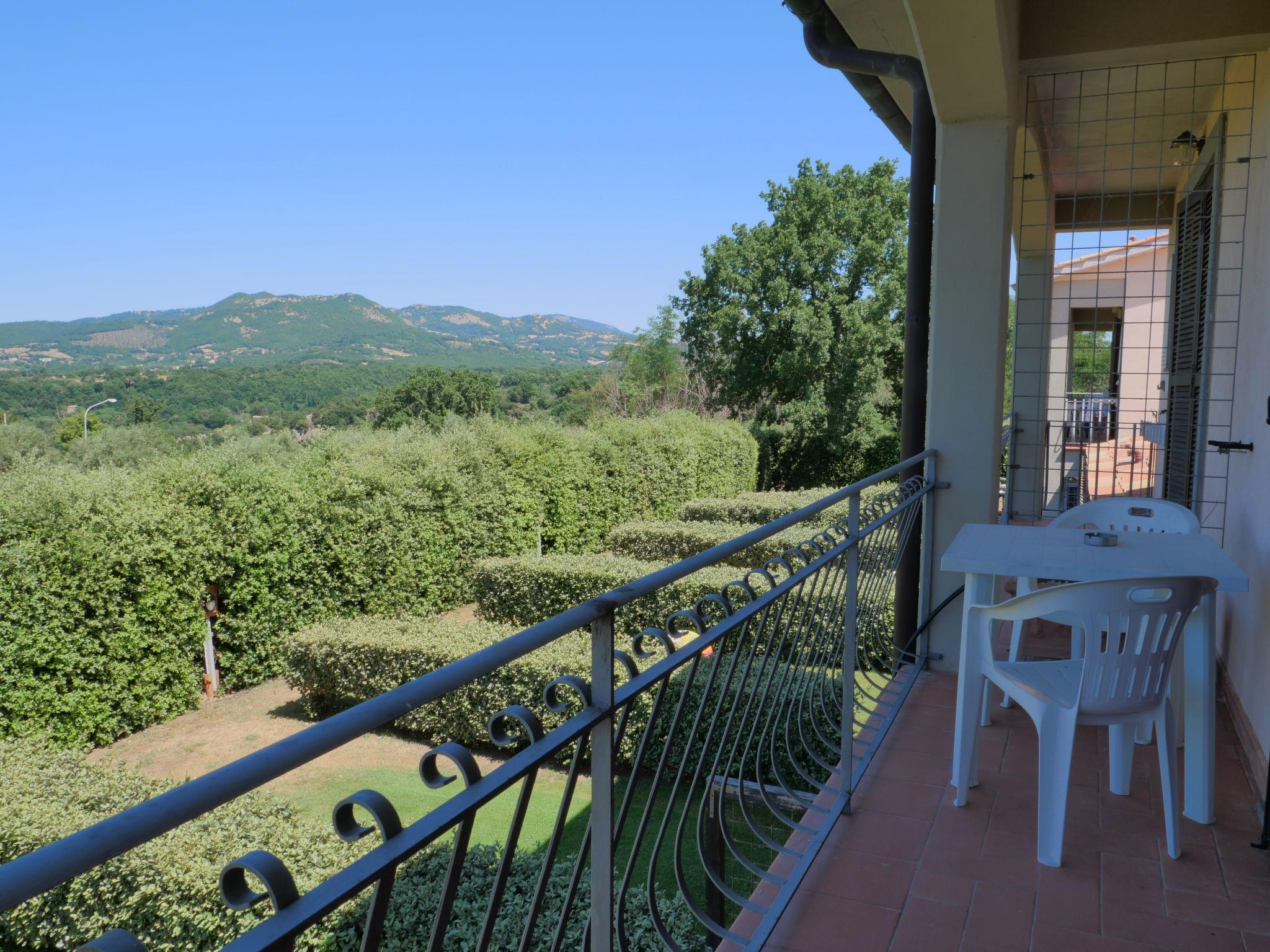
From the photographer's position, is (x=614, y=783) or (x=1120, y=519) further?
(x=1120, y=519)

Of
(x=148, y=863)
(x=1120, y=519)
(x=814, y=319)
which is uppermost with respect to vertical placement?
(x=814, y=319)

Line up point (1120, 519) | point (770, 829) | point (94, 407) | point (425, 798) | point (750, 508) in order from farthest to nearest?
point (94, 407) → point (750, 508) → point (425, 798) → point (770, 829) → point (1120, 519)

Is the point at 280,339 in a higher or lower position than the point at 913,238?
higher

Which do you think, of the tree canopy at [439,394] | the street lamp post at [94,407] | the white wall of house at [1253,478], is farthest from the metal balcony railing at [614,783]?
the tree canopy at [439,394]

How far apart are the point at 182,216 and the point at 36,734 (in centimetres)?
6758

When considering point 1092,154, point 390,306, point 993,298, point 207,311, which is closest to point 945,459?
point 993,298

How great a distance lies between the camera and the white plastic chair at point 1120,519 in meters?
3.36

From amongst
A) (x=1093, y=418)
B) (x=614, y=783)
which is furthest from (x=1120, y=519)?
(x=1093, y=418)

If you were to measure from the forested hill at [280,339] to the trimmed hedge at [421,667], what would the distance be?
30.0m

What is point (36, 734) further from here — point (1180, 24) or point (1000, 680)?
point (1180, 24)

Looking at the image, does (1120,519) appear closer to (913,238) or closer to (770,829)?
(913,238)

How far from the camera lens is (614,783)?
1.64 m

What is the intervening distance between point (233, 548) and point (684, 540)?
427 centimetres

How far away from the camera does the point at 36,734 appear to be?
574 centimetres
